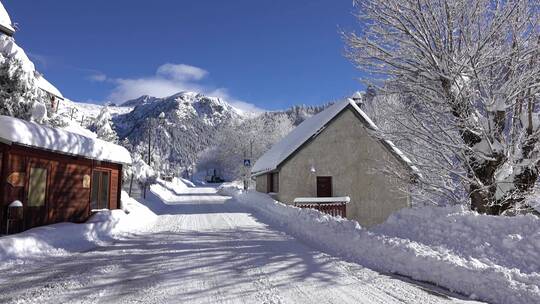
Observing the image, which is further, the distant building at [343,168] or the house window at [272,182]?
the house window at [272,182]

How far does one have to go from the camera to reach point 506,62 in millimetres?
9570

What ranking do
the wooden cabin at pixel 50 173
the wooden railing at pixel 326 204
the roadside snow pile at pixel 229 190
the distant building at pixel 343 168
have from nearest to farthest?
the wooden cabin at pixel 50 173 → the wooden railing at pixel 326 204 → the distant building at pixel 343 168 → the roadside snow pile at pixel 229 190

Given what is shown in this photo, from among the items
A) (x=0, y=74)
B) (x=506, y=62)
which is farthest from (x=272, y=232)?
(x=0, y=74)

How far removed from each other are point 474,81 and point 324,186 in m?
13.1

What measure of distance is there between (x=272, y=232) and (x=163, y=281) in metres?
6.50

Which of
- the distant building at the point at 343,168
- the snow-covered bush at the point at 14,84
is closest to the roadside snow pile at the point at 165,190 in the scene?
the distant building at the point at 343,168

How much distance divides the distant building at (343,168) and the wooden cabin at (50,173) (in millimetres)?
10089

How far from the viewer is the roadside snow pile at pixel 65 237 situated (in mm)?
8093

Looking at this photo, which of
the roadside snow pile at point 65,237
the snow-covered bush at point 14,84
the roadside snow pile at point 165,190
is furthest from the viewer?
the roadside snow pile at point 165,190

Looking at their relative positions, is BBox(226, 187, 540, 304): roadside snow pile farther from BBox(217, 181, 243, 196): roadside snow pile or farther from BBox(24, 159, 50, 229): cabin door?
BBox(217, 181, 243, 196): roadside snow pile

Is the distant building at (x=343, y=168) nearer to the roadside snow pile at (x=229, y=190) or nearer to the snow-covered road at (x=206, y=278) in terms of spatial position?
the snow-covered road at (x=206, y=278)

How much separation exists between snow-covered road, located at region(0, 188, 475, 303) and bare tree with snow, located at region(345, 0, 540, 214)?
4755 mm

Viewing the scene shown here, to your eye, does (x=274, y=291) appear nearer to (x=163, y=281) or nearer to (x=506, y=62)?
(x=163, y=281)

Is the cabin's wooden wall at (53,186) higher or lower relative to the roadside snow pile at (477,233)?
higher
